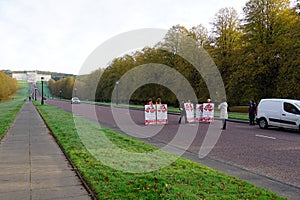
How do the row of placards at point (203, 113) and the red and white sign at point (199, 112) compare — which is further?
the red and white sign at point (199, 112)

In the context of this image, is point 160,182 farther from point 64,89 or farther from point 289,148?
point 64,89

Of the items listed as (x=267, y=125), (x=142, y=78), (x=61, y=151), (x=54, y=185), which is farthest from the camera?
(x=142, y=78)

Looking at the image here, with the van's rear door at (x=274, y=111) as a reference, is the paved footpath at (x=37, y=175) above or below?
below

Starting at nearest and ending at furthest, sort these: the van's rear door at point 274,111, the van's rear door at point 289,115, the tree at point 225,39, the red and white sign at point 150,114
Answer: the van's rear door at point 289,115, the van's rear door at point 274,111, the red and white sign at point 150,114, the tree at point 225,39

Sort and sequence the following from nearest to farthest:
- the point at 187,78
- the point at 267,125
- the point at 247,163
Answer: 1. the point at 247,163
2. the point at 267,125
3. the point at 187,78

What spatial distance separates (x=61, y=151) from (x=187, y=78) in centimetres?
3505

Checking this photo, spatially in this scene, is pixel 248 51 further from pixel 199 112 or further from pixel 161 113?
pixel 161 113

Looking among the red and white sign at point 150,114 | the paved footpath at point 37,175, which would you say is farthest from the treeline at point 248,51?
the paved footpath at point 37,175

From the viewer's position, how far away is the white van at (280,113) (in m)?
15.0

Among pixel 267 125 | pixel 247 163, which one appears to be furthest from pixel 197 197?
pixel 267 125

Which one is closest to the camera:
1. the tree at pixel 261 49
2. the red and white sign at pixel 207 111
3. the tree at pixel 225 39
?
the red and white sign at pixel 207 111

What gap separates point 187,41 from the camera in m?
42.7

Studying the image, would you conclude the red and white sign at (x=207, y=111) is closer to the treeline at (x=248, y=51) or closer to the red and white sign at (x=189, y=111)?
the red and white sign at (x=189, y=111)

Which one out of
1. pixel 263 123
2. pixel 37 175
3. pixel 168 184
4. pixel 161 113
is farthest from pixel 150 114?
pixel 168 184
